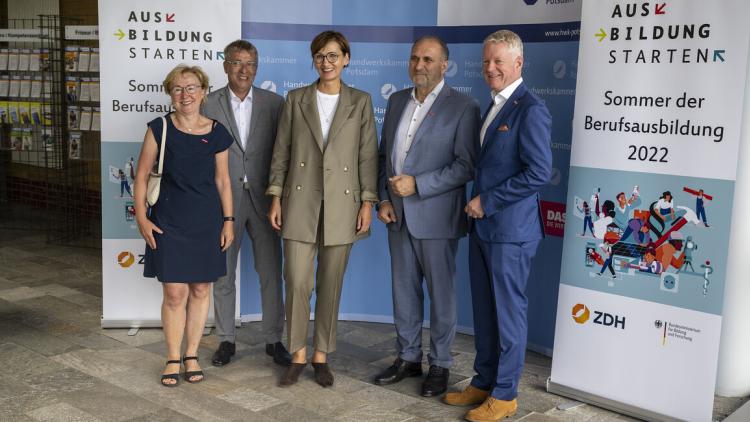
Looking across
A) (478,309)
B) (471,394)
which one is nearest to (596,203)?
(478,309)

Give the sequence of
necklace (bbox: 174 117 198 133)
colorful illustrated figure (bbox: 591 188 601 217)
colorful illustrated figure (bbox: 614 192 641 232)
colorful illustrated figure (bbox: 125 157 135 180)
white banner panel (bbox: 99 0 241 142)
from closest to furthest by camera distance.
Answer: colorful illustrated figure (bbox: 614 192 641 232) → colorful illustrated figure (bbox: 591 188 601 217) → necklace (bbox: 174 117 198 133) → white banner panel (bbox: 99 0 241 142) → colorful illustrated figure (bbox: 125 157 135 180)

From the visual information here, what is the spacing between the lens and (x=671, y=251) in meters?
3.61

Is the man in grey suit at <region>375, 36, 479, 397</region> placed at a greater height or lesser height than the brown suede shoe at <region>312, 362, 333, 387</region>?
greater

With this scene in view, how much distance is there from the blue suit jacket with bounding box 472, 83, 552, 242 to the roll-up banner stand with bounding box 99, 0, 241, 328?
85.6 inches

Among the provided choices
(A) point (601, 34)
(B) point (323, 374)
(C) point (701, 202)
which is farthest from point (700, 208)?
(B) point (323, 374)

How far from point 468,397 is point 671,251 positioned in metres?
1.25

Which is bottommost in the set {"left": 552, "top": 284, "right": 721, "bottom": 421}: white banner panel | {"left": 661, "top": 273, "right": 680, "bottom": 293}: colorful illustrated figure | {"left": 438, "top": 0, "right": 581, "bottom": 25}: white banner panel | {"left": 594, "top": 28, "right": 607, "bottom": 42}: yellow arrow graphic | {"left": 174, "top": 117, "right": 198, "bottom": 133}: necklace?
{"left": 552, "top": 284, "right": 721, "bottom": 421}: white banner panel

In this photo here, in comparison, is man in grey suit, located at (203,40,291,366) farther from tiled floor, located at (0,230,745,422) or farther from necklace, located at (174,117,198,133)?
necklace, located at (174,117,198,133)

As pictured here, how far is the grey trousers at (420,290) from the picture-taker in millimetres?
4078

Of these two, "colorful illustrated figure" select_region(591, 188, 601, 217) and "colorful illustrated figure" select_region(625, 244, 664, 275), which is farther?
"colorful illustrated figure" select_region(591, 188, 601, 217)

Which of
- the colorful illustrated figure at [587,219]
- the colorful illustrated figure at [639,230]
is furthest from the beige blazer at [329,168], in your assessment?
the colorful illustrated figure at [639,230]

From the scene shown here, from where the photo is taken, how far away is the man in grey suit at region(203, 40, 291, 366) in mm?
4410

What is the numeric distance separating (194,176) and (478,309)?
1613mm

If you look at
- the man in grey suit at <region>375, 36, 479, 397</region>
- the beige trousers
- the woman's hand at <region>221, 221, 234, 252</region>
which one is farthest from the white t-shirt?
the woman's hand at <region>221, 221, 234, 252</region>
